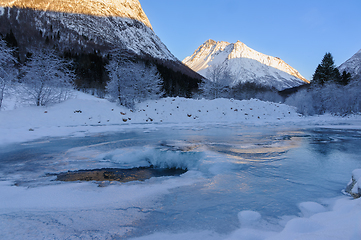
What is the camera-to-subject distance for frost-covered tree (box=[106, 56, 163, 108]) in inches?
772

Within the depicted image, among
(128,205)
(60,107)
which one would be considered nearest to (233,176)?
(128,205)

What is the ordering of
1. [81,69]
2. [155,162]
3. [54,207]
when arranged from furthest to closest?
1. [81,69]
2. [155,162]
3. [54,207]

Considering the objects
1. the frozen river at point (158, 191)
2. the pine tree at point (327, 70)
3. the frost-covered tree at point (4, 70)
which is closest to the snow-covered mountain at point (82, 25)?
the frost-covered tree at point (4, 70)

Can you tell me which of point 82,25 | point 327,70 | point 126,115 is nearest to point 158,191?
point 126,115

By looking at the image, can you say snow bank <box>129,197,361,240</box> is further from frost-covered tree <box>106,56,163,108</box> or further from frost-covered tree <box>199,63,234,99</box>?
frost-covered tree <box>199,63,234,99</box>

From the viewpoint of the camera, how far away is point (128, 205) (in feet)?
7.67

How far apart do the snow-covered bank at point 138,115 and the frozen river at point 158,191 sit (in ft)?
16.8

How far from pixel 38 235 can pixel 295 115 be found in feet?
81.1

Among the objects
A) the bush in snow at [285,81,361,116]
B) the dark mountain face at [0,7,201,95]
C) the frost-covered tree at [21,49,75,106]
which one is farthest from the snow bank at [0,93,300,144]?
the dark mountain face at [0,7,201,95]

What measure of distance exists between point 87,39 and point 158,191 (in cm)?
8244

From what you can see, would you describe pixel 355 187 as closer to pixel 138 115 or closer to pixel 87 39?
pixel 138 115

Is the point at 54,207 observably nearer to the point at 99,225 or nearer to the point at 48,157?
the point at 99,225

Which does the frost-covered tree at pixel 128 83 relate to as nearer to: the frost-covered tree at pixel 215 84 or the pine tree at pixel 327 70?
the frost-covered tree at pixel 215 84

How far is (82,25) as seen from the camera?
8569 cm
